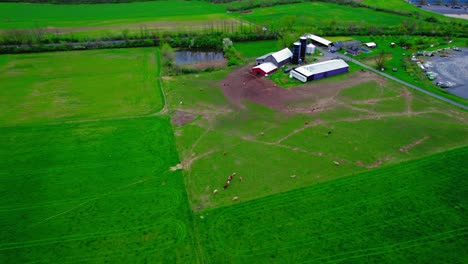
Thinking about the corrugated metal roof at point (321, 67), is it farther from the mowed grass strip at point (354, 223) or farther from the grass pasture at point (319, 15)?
the grass pasture at point (319, 15)

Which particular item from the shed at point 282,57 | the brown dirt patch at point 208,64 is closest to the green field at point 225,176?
the brown dirt patch at point 208,64

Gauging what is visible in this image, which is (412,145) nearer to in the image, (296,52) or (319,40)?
(296,52)

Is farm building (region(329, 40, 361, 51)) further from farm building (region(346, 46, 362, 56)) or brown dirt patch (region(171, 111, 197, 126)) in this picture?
brown dirt patch (region(171, 111, 197, 126))

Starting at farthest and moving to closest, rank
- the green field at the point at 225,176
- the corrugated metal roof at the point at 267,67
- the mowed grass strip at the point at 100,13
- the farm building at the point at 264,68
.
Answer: the mowed grass strip at the point at 100,13
the corrugated metal roof at the point at 267,67
the farm building at the point at 264,68
the green field at the point at 225,176

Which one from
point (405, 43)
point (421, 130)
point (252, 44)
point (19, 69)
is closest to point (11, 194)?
point (19, 69)

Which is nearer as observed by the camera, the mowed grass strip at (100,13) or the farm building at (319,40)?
the farm building at (319,40)

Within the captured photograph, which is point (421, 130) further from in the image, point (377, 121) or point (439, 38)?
point (439, 38)

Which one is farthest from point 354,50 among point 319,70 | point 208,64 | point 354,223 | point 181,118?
point 354,223

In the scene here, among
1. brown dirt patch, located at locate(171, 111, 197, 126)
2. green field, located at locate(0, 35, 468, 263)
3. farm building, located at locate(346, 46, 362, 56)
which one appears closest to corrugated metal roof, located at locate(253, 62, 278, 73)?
green field, located at locate(0, 35, 468, 263)
